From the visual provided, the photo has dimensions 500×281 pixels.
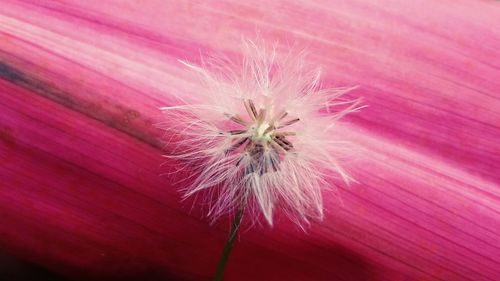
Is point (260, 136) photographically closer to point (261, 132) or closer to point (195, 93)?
point (261, 132)

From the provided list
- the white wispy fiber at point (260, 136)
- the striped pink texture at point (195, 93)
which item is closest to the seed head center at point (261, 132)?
the white wispy fiber at point (260, 136)

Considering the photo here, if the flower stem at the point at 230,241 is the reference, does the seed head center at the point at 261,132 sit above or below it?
above

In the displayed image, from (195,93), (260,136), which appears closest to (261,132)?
(260,136)

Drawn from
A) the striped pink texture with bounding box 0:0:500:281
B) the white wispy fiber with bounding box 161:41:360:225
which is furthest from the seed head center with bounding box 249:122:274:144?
the striped pink texture with bounding box 0:0:500:281

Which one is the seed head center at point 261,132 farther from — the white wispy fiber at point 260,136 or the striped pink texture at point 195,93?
the striped pink texture at point 195,93

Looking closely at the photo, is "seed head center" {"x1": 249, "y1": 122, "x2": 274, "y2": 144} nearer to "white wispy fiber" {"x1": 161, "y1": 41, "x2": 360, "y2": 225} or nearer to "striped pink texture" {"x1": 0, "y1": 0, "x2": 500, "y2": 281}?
"white wispy fiber" {"x1": 161, "y1": 41, "x2": 360, "y2": 225}

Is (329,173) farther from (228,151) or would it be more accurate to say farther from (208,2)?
(208,2)
